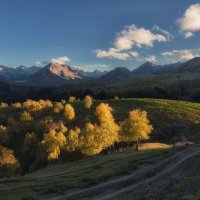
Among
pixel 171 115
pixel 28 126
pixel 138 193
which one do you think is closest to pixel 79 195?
pixel 138 193

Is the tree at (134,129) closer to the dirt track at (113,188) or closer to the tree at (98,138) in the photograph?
the tree at (98,138)

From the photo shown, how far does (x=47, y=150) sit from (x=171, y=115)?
56935mm

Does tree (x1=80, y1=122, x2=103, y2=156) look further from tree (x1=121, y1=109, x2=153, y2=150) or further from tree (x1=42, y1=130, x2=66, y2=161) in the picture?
tree (x1=42, y1=130, x2=66, y2=161)

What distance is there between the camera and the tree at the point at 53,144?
10430 centimetres

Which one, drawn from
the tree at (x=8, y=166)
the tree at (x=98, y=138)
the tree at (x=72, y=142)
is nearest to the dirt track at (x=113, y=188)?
the tree at (x=98, y=138)

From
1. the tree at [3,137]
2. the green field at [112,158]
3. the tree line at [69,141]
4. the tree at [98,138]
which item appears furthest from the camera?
the tree at [3,137]

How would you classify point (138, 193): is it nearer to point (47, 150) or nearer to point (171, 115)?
point (47, 150)

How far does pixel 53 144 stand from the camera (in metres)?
107

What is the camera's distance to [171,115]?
432ft

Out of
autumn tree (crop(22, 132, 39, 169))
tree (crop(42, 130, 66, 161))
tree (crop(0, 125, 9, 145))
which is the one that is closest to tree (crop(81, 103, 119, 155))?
tree (crop(42, 130, 66, 161))

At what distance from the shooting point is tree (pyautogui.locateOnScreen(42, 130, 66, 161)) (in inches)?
4106

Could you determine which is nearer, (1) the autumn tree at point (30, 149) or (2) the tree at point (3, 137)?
(1) the autumn tree at point (30, 149)

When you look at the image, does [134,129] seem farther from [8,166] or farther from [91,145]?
[8,166]

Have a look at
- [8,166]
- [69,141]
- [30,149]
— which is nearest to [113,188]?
[69,141]
